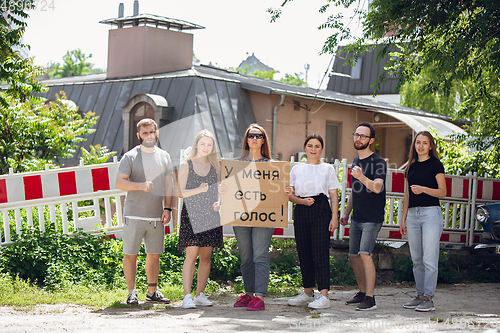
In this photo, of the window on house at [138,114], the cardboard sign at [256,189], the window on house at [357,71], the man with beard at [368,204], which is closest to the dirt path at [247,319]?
the man with beard at [368,204]

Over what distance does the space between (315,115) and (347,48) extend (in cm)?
736

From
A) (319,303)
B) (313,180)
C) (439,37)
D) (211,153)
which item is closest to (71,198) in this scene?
(211,153)

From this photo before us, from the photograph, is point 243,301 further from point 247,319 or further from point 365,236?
point 365,236

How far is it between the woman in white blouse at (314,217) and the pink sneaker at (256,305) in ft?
1.63

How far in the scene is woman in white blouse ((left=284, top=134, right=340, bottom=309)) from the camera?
5.56m

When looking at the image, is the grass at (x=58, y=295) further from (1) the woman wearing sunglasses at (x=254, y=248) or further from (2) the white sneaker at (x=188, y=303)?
(1) the woman wearing sunglasses at (x=254, y=248)

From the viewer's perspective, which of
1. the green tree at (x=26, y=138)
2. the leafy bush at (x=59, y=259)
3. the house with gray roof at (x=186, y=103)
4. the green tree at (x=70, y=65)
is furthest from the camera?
the green tree at (x=70, y=65)

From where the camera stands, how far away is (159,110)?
13273 mm

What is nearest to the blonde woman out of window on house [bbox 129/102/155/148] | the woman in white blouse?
the woman in white blouse

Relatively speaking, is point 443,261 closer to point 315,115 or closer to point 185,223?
point 185,223

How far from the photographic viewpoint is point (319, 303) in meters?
5.48

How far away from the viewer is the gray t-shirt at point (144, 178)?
5469mm

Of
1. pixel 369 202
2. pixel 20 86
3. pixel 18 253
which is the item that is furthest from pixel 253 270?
pixel 20 86

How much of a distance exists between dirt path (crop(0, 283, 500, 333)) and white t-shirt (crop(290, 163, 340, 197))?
1.29 m
